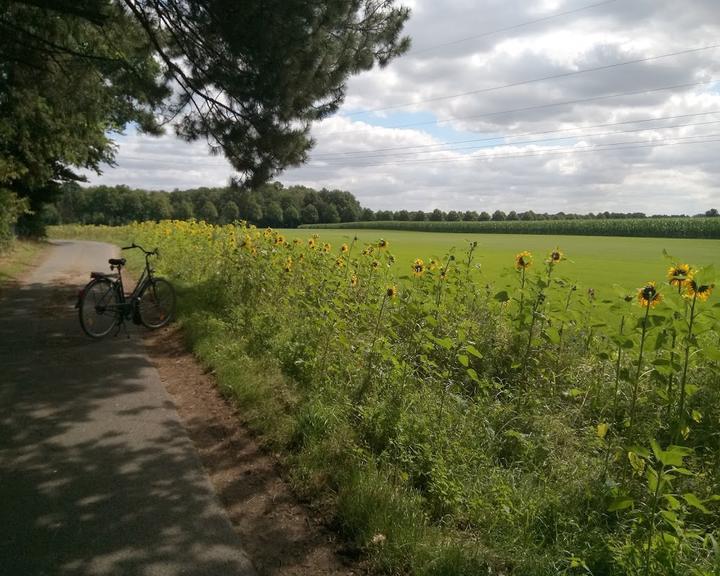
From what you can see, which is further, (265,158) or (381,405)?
(265,158)

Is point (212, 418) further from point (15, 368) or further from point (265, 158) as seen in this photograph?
point (265, 158)

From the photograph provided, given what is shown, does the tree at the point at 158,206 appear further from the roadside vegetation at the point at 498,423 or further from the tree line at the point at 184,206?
the roadside vegetation at the point at 498,423

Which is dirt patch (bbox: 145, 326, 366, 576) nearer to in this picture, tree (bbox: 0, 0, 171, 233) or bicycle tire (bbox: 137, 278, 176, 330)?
bicycle tire (bbox: 137, 278, 176, 330)

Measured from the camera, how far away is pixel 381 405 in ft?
14.1

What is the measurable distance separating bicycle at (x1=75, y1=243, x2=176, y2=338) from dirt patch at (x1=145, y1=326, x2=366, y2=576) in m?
2.52

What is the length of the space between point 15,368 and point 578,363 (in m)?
6.32

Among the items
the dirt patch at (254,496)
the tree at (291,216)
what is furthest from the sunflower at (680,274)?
the tree at (291,216)

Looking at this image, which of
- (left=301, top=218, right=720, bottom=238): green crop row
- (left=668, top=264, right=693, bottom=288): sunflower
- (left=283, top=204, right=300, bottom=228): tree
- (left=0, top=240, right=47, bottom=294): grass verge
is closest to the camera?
(left=668, top=264, right=693, bottom=288): sunflower

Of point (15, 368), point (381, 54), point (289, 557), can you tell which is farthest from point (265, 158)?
point (289, 557)

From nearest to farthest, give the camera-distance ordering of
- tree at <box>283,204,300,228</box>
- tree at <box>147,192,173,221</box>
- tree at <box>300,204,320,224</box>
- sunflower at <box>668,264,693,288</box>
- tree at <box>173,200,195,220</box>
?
sunflower at <box>668,264,693,288</box> < tree at <box>173,200,195,220</box> < tree at <box>283,204,300,228</box> < tree at <box>300,204,320,224</box> < tree at <box>147,192,173,221</box>

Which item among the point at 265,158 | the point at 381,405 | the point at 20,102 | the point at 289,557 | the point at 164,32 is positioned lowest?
the point at 289,557

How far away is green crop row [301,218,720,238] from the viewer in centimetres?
4869

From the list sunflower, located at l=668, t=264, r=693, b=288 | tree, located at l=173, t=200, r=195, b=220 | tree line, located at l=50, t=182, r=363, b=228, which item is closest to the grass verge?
sunflower, located at l=668, t=264, r=693, b=288

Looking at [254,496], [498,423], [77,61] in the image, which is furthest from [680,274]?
[77,61]
